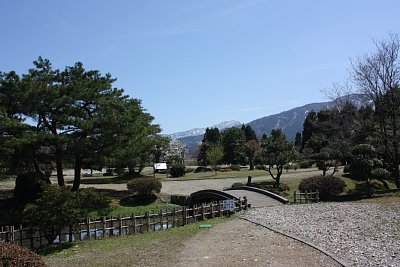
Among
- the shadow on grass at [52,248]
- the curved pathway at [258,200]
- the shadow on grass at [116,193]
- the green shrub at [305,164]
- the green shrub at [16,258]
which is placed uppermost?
the green shrub at [305,164]

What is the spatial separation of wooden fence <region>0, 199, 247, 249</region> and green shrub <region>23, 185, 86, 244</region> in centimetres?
55

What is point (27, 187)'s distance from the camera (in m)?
29.0

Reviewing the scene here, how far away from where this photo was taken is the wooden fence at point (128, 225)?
55.3 ft

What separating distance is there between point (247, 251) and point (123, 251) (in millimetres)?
4217

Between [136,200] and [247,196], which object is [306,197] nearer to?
[247,196]

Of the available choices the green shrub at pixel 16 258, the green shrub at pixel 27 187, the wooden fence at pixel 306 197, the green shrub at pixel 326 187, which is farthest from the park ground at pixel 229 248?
the green shrub at pixel 27 187

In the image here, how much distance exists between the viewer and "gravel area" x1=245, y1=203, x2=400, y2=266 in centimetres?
1094

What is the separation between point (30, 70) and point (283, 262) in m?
26.9

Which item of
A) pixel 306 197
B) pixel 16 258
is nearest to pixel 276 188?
pixel 306 197

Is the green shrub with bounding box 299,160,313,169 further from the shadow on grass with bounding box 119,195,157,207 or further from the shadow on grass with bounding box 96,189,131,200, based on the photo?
the shadow on grass with bounding box 96,189,131,200

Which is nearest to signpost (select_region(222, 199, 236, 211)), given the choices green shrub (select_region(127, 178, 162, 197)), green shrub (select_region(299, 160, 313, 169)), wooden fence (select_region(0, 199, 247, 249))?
wooden fence (select_region(0, 199, 247, 249))

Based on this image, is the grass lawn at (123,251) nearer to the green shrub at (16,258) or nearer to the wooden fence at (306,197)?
the green shrub at (16,258)

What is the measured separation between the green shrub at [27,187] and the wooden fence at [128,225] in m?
8.68

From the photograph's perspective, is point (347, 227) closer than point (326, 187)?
Yes
